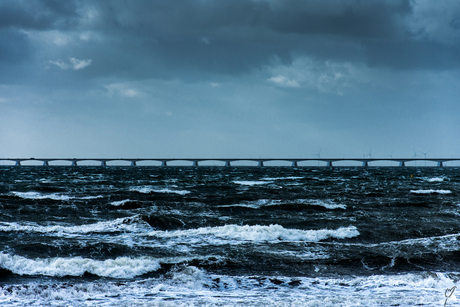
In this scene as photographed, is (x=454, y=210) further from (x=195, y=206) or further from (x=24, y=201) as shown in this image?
(x=24, y=201)

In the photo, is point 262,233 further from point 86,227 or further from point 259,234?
point 86,227

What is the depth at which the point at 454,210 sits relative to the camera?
2597cm

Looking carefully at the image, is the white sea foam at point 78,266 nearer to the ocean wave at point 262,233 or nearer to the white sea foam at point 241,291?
the white sea foam at point 241,291

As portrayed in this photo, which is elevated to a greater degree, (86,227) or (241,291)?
(241,291)

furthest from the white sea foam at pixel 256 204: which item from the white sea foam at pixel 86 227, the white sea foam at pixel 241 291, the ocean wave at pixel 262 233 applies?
the white sea foam at pixel 241 291

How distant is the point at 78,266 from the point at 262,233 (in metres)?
8.43

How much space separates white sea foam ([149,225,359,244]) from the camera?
16.4 meters

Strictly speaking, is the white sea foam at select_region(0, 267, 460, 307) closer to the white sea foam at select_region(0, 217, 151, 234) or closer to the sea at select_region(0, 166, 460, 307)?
the sea at select_region(0, 166, 460, 307)

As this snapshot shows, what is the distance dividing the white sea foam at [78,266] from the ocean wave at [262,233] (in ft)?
17.2

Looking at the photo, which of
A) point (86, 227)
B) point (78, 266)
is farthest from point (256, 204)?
point (78, 266)

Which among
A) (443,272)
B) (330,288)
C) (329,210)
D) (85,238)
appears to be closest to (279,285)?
(330,288)

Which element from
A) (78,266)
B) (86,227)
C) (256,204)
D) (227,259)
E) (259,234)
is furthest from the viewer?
(256,204)

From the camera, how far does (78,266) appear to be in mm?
11422

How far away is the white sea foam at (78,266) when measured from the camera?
36.1 feet
